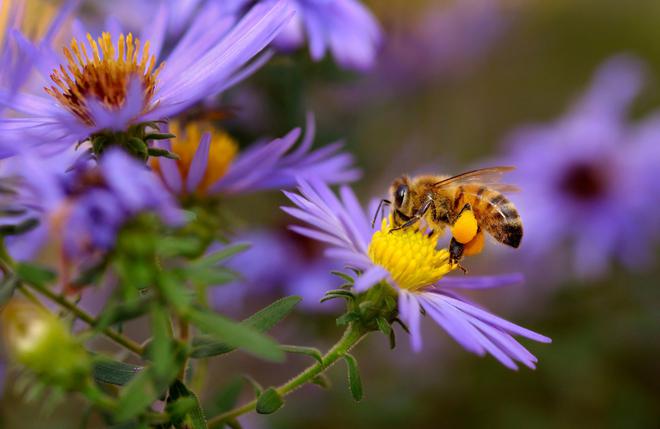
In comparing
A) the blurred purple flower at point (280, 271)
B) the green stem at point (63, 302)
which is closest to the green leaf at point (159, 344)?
the green stem at point (63, 302)

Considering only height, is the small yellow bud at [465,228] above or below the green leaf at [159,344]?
above

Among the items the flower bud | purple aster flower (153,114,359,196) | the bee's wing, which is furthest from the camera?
the bee's wing

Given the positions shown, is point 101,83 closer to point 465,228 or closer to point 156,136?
point 156,136

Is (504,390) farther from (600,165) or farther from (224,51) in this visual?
(224,51)

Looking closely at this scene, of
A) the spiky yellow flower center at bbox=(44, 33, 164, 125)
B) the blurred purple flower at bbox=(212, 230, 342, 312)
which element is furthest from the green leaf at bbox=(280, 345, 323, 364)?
the blurred purple flower at bbox=(212, 230, 342, 312)

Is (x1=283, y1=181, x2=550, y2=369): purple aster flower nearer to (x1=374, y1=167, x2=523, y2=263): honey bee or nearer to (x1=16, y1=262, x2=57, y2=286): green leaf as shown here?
(x1=374, y1=167, x2=523, y2=263): honey bee

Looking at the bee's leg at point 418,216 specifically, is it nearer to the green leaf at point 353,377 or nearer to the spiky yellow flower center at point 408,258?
the spiky yellow flower center at point 408,258

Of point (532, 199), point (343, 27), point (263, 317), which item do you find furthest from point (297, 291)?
point (263, 317)
